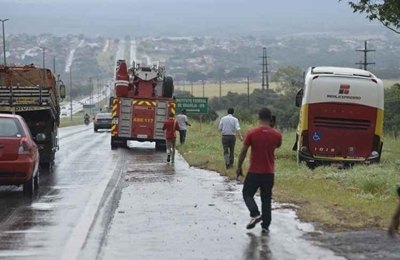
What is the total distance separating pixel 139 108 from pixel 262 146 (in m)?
21.6

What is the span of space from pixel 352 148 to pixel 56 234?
46.6ft

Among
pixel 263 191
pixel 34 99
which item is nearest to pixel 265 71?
pixel 34 99

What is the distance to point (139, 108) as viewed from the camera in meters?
32.4

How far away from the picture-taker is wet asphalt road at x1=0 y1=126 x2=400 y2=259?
9.65 metres

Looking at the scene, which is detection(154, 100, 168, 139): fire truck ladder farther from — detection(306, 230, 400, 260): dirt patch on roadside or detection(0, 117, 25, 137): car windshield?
detection(306, 230, 400, 260): dirt patch on roadside

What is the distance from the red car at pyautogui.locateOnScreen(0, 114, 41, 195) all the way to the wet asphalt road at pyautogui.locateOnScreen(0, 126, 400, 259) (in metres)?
0.38

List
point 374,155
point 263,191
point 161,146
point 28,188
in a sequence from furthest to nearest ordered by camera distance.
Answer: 1. point 161,146
2. point 374,155
3. point 28,188
4. point 263,191

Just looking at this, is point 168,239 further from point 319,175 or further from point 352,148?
point 352,148

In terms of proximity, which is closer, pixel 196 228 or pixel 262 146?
pixel 262 146

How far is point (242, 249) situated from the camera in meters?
9.81

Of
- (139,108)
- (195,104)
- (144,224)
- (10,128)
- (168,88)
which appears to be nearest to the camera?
(144,224)

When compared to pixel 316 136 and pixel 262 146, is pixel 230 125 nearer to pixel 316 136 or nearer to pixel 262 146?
pixel 316 136

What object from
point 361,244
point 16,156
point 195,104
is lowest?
point 195,104

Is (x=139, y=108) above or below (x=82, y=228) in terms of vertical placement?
above
